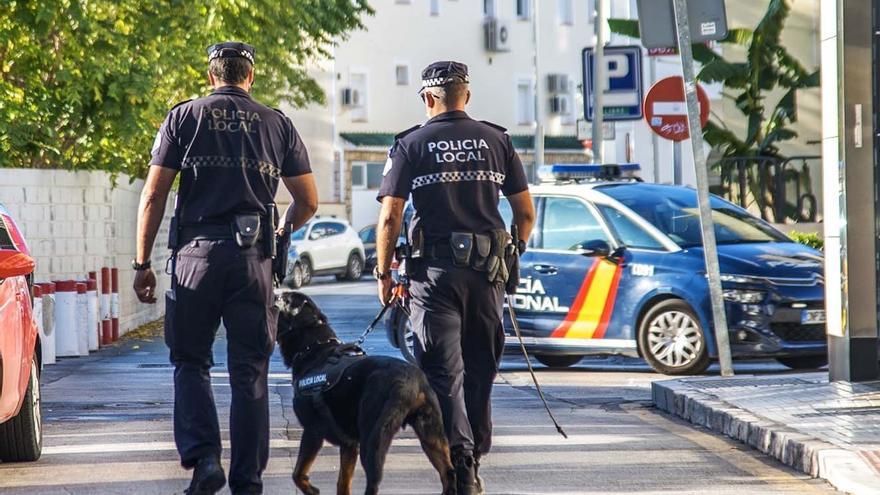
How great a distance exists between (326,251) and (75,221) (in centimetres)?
2077

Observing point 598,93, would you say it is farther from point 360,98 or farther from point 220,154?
point 360,98

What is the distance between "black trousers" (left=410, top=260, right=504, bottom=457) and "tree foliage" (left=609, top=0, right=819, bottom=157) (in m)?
19.1

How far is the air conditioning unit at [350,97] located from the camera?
61.1 m

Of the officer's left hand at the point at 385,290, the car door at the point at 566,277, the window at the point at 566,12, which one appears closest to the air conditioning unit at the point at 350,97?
the window at the point at 566,12

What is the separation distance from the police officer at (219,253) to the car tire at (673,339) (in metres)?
7.50

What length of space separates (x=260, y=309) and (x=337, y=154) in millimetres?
53821

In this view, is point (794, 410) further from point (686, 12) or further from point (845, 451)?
point (686, 12)

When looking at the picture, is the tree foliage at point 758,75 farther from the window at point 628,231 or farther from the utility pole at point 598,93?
the window at point 628,231

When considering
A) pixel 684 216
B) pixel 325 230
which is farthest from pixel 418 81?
pixel 684 216

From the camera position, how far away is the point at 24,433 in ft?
30.1

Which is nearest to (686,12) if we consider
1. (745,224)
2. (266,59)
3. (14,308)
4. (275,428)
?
(745,224)

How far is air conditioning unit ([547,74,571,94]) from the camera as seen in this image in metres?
66.0

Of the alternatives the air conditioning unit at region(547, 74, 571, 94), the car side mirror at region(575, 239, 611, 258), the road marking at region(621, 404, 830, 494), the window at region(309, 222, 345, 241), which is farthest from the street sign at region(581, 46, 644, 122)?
the air conditioning unit at region(547, 74, 571, 94)

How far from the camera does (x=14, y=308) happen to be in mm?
9016
